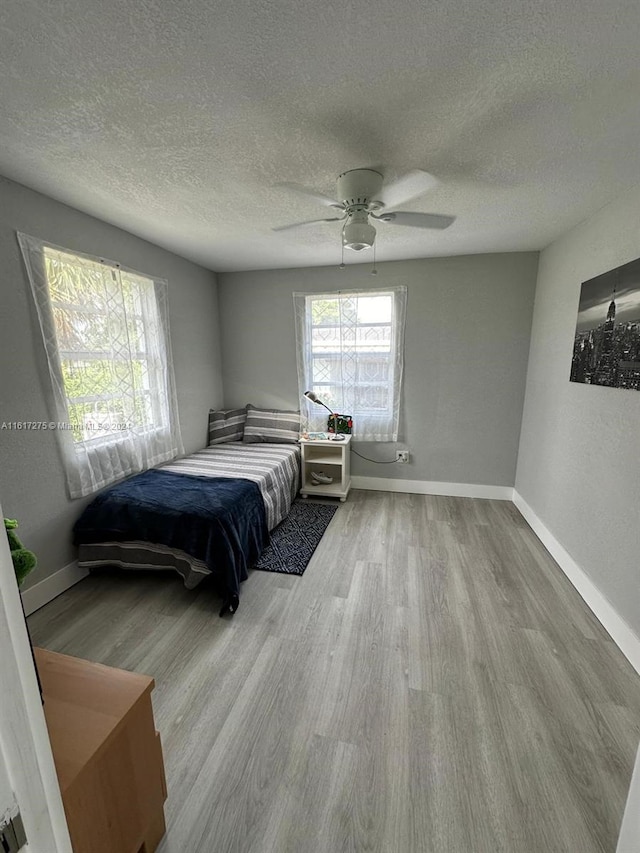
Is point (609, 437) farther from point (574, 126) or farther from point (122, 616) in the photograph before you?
point (122, 616)

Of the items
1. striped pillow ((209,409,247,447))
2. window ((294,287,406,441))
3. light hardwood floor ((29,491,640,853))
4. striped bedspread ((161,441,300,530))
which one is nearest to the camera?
light hardwood floor ((29,491,640,853))

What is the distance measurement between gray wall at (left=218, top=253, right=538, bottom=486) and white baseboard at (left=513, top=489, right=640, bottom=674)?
2.91 ft

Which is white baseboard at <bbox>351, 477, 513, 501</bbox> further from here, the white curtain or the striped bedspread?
the white curtain

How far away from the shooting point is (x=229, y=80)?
119 centimetres

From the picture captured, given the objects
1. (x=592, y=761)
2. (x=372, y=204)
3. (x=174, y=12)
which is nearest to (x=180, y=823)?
(x=592, y=761)

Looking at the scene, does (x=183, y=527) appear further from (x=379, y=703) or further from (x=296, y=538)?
(x=379, y=703)

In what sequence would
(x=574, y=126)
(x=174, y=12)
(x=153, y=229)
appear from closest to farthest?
(x=174, y=12), (x=574, y=126), (x=153, y=229)

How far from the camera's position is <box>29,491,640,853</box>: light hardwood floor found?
3.70 feet

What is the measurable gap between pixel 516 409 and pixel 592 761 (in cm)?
264

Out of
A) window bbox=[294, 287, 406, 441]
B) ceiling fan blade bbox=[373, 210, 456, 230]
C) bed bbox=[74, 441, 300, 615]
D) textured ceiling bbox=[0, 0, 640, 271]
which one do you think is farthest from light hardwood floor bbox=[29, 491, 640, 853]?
textured ceiling bbox=[0, 0, 640, 271]

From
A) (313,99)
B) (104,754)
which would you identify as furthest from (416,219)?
(104,754)

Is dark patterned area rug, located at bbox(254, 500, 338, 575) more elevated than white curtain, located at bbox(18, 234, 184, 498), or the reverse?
white curtain, located at bbox(18, 234, 184, 498)

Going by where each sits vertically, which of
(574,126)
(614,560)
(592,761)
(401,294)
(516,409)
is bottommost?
(592,761)

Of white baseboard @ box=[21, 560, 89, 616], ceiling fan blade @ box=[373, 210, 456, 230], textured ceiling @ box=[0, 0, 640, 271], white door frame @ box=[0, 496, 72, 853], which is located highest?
textured ceiling @ box=[0, 0, 640, 271]
